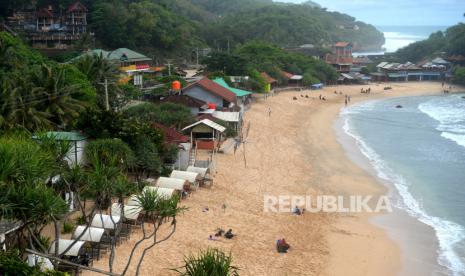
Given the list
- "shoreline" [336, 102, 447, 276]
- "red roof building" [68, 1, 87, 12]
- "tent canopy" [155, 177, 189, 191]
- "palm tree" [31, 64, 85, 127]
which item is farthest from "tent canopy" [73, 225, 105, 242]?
"red roof building" [68, 1, 87, 12]

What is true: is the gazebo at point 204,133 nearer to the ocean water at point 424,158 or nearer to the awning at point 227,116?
the awning at point 227,116

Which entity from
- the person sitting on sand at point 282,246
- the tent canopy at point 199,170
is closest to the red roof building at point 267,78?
the tent canopy at point 199,170

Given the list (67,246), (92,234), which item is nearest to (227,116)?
(92,234)

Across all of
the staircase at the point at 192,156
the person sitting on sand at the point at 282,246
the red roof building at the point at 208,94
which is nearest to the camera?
the person sitting on sand at the point at 282,246

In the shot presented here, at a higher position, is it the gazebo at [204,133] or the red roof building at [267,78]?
the red roof building at [267,78]

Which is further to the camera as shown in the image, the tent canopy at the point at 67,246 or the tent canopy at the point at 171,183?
the tent canopy at the point at 171,183

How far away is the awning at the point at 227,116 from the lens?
3191 centimetres

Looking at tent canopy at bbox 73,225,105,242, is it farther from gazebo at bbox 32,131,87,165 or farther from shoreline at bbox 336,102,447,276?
shoreline at bbox 336,102,447,276

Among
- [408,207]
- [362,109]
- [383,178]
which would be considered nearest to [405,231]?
[408,207]

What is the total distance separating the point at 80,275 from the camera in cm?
1312

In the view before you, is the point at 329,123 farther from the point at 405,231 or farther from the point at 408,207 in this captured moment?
the point at 405,231

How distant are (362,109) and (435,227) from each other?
1311 inches

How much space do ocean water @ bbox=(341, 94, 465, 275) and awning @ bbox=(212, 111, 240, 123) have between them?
26.3ft

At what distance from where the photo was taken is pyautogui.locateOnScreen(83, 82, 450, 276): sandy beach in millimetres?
16062
